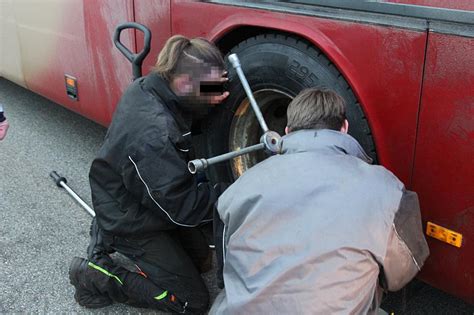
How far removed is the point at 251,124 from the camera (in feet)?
8.89

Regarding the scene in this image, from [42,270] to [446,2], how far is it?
2202mm

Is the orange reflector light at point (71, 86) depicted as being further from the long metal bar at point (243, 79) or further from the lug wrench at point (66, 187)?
the long metal bar at point (243, 79)

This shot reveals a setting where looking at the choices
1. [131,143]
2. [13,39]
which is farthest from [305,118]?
[13,39]

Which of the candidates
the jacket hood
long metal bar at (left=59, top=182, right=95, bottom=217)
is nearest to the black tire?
the jacket hood

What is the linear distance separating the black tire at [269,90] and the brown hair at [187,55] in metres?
0.19

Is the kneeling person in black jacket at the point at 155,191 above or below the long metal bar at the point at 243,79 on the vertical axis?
below

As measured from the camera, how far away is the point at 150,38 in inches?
111

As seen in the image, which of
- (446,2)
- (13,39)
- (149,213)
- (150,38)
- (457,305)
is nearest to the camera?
(446,2)

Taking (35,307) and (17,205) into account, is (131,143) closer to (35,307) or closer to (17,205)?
(35,307)

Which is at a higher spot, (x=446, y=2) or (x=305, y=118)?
(x=446, y=2)

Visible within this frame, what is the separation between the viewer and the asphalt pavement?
2639 millimetres

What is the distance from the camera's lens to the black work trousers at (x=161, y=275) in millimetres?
2508

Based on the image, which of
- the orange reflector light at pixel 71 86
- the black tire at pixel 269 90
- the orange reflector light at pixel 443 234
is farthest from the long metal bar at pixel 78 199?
the orange reflector light at pixel 443 234

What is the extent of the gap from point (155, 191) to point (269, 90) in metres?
0.65
